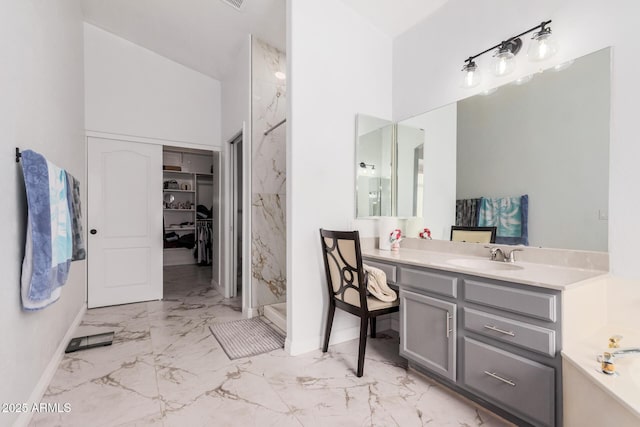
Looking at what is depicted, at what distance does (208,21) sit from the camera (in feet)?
10.6

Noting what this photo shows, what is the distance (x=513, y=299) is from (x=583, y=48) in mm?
1515

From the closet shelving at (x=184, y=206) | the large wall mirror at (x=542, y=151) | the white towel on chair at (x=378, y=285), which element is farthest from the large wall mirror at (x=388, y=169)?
the closet shelving at (x=184, y=206)

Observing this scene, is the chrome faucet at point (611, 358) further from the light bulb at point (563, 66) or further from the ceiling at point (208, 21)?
the ceiling at point (208, 21)

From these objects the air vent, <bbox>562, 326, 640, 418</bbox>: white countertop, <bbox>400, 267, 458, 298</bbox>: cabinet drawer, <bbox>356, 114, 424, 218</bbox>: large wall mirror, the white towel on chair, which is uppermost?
the air vent

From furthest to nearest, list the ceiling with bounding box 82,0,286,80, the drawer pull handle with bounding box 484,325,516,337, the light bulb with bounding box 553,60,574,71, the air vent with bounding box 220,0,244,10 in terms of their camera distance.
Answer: the ceiling with bounding box 82,0,286,80 < the air vent with bounding box 220,0,244,10 < the light bulb with bounding box 553,60,574,71 < the drawer pull handle with bounding box 484,325,516,337

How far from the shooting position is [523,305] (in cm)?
147

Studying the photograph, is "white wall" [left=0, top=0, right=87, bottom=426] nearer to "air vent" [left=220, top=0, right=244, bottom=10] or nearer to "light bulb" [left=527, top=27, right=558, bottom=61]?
"air vent" [left=220, top=0, right=244, bottom=10]

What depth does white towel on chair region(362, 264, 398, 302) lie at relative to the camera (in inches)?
88.0

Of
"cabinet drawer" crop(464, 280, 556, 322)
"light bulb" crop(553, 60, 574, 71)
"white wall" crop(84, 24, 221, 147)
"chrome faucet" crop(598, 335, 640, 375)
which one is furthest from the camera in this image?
"white wall" crop(84, 24, 221, 147)

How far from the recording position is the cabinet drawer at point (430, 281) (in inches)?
71.0

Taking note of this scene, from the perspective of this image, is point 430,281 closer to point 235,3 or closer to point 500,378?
point 500,378

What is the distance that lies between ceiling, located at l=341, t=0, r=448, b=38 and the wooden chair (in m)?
Answer: 2.07

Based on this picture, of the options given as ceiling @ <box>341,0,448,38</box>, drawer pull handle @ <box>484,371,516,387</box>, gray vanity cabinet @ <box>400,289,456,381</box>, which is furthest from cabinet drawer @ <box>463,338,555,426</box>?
ceiling @ <box>341,0,448,38</box>

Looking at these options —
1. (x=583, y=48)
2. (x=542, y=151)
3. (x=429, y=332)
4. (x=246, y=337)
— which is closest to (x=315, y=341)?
(x=246, y=337)
